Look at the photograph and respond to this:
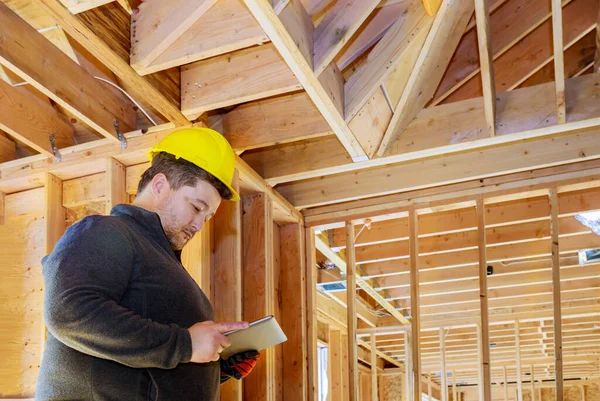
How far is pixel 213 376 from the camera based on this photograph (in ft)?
6.76

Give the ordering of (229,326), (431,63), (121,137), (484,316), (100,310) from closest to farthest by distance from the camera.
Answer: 1. (100,310)
2. (229,326)
3. (121,137)
4. (431,63)
5. (484,316)

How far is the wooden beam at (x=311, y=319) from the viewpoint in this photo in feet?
16.7

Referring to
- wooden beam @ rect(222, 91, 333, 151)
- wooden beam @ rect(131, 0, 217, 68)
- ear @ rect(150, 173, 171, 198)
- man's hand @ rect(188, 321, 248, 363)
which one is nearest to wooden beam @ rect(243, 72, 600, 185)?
wooden beam @ rect(222, 91, 333, 151)

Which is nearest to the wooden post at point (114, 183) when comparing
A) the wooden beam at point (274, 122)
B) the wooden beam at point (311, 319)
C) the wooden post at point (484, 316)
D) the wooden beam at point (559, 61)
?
the wooden beam at point (274, 122)

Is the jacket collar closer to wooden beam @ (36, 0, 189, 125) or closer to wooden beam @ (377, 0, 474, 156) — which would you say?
wooden beam @ (36, 0, 189, 125)

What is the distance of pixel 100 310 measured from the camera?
1668 millimetres

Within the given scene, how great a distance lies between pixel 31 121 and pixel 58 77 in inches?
21.7

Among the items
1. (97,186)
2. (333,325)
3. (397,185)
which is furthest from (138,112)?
(333,325)

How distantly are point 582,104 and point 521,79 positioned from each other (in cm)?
66

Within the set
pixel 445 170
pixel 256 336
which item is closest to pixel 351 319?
pixel 445 170

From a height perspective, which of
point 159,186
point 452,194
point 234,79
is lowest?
point 159,186

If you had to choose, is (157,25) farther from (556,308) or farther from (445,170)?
(556,308)

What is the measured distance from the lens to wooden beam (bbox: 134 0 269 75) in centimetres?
322

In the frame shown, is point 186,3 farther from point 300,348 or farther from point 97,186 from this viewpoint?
point 300,348
